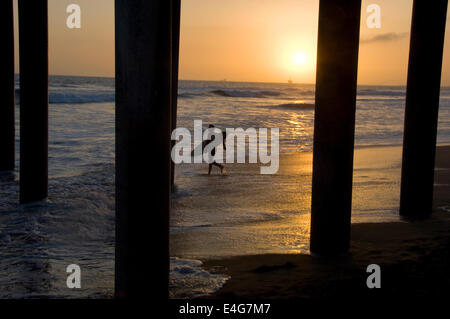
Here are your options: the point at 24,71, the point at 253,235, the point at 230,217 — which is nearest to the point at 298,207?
the point at 230,217

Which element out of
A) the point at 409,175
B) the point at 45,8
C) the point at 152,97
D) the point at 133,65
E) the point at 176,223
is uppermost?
the point at 45,8

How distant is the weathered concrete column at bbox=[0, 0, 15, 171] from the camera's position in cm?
918

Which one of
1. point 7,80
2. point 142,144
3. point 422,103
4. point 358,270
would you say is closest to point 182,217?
point 358,270

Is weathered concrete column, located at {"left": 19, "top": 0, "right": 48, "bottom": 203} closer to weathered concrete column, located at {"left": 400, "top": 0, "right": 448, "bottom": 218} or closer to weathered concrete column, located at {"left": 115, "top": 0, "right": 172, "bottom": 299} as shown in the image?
weathered concrete column, located at {"left": 115, "top": 0, "right": 172, "bottom": 299}

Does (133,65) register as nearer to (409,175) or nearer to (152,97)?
(152,97)

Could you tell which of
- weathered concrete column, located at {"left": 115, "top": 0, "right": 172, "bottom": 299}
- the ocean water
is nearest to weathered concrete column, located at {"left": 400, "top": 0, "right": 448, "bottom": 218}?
the ocean water

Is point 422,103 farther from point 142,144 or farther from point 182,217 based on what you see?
point 142,144

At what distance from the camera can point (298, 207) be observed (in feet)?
22.7

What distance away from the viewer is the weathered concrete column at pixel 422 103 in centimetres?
516

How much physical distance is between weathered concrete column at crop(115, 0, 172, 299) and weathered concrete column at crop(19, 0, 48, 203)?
13.2 ft

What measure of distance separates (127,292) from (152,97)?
4.09ft

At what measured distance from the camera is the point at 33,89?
251 inches

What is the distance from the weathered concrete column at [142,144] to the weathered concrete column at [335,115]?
1.56m

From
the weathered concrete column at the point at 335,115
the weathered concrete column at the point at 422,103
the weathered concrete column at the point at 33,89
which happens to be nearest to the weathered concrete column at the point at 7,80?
the weathered concrete column at the point at 33,89
